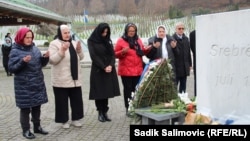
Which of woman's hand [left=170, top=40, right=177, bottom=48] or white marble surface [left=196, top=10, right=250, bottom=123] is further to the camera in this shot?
woman's hand [left=170, top=40, right=177, bottom=48]

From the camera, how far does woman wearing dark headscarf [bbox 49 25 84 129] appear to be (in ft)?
18.5

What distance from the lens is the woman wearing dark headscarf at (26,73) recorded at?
5191 mm

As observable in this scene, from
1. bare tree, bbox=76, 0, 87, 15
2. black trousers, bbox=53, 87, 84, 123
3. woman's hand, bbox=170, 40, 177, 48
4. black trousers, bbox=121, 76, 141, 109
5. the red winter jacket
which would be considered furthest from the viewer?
bare tree, bbox=76, 0, 87, 15

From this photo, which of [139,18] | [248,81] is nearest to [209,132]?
[248,81]

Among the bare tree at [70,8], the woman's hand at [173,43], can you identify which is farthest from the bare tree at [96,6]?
the woman's hand at [173,43]

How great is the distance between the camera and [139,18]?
40.6 meters

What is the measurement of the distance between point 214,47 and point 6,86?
9543 millimetres

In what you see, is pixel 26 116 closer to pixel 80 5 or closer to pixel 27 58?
pixel 27 58

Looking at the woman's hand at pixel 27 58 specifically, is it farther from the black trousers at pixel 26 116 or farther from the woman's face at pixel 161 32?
the woman's face at pixel 161 32

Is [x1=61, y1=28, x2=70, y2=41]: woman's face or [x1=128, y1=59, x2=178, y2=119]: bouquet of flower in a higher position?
[x1=61, y1=28, x2=70, y2=41]: woman's face

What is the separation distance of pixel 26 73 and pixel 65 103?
863mm

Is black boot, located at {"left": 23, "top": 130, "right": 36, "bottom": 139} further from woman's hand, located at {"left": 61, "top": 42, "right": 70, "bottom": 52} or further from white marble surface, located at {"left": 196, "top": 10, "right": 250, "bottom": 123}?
white marble surface, located at {"left": 196, "top": 10, "right": 250, "bottom": 123}

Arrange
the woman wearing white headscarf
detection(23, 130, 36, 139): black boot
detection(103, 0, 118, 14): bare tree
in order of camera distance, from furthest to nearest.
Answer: detection(103, 0, 118, 14): bare tree < the woman wearing white headscarf < detection(23, 130, 36, 139): black boot

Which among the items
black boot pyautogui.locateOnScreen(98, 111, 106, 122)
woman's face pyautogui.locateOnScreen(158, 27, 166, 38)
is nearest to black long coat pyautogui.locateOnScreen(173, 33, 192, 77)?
woman's face pyautogui.locateOnScreen(158, 27, 166, 38)
